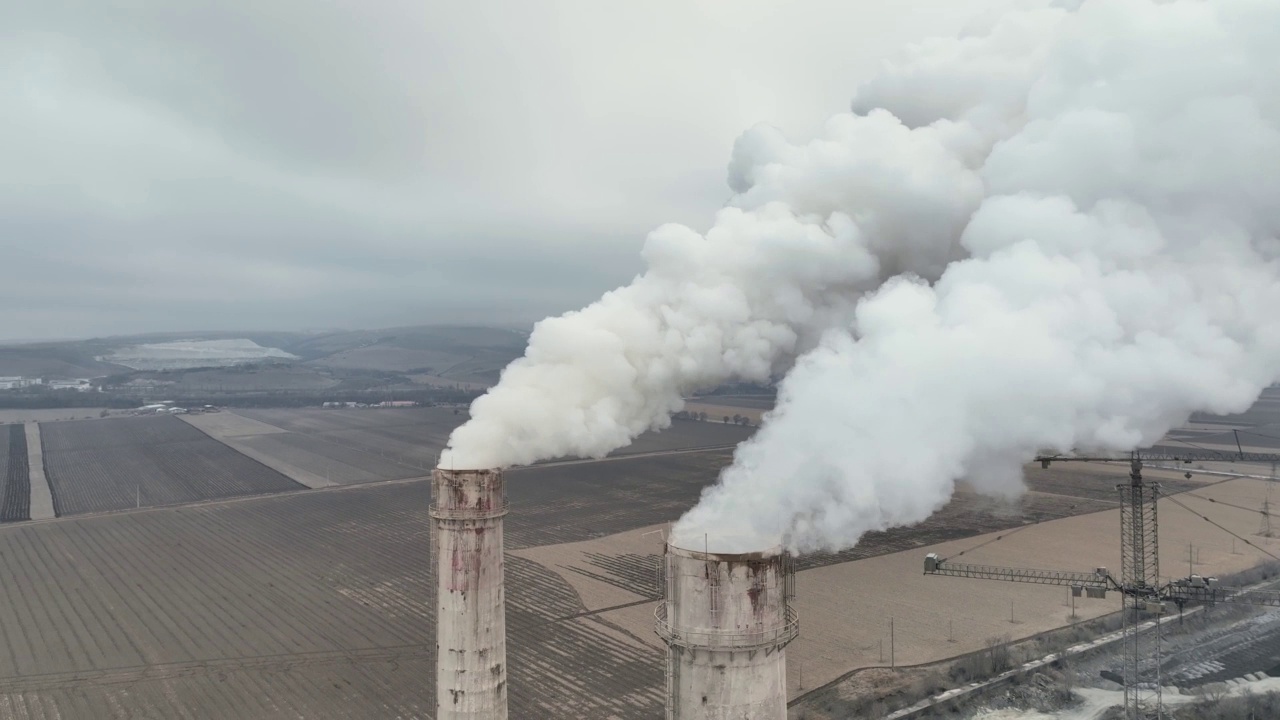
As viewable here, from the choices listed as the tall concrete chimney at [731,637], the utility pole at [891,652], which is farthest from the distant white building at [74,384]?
the tall concrete chimney at [731,637]

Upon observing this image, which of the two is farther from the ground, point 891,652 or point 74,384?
point 74,384

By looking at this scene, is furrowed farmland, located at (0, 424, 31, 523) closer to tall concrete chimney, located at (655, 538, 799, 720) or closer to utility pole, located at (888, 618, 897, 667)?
utility pole, located at (888, 618, 897, 667)

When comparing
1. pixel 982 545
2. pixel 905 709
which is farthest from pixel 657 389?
pixel 982 545

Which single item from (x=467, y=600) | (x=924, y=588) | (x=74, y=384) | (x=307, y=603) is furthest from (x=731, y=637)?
(x=74, y=384)

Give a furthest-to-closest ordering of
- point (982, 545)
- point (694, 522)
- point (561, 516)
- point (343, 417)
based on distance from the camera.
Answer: point (343, 417) < point (561, 516) < point (982, 545) < point (694, 522)

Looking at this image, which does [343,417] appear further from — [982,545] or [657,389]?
[657,389]

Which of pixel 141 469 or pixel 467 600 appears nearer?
pixel 467 600

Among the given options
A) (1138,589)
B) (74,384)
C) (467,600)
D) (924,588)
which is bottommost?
(924,588)

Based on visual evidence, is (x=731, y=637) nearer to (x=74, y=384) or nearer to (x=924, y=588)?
(x=924, y=588)
